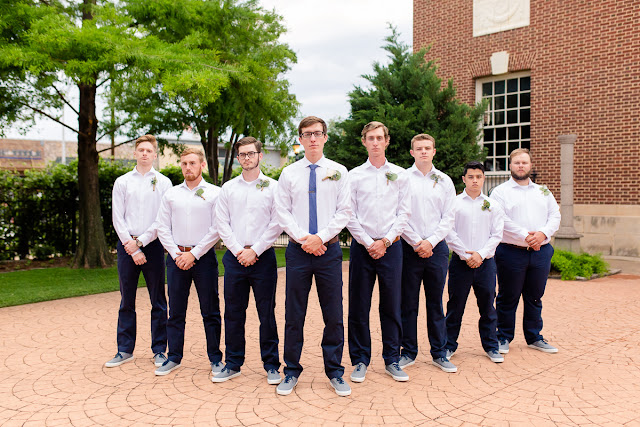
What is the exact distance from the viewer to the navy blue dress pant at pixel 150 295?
5.03m

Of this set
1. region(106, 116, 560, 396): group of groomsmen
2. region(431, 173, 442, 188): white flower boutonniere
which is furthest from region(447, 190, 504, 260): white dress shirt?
region(431, 173, 442, 188): white flower boutonniere

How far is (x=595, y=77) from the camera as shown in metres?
13.2

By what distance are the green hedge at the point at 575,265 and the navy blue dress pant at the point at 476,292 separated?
5879 millimetres

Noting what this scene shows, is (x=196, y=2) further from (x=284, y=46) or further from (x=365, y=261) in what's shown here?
(x=365, y=261)

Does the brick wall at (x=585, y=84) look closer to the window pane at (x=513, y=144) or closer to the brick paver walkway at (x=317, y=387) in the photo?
the window pane at (x=513, y=144)

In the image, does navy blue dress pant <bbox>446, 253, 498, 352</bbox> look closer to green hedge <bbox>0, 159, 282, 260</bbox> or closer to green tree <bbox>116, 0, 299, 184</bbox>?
green tree <bbox>116, 0, 299, 184</bbox>

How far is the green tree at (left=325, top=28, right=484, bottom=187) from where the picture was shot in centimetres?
1241

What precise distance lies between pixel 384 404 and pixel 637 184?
453 inches

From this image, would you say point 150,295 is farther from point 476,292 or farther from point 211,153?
point 211,153

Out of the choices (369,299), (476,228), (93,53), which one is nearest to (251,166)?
(369,299)

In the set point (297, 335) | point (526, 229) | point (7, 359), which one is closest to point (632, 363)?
point (526, 229)

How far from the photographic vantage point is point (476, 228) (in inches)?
199

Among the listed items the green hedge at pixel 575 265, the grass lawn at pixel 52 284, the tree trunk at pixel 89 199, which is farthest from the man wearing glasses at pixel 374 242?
the tree trunk at pixel 89 199

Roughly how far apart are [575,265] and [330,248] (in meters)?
7.80
